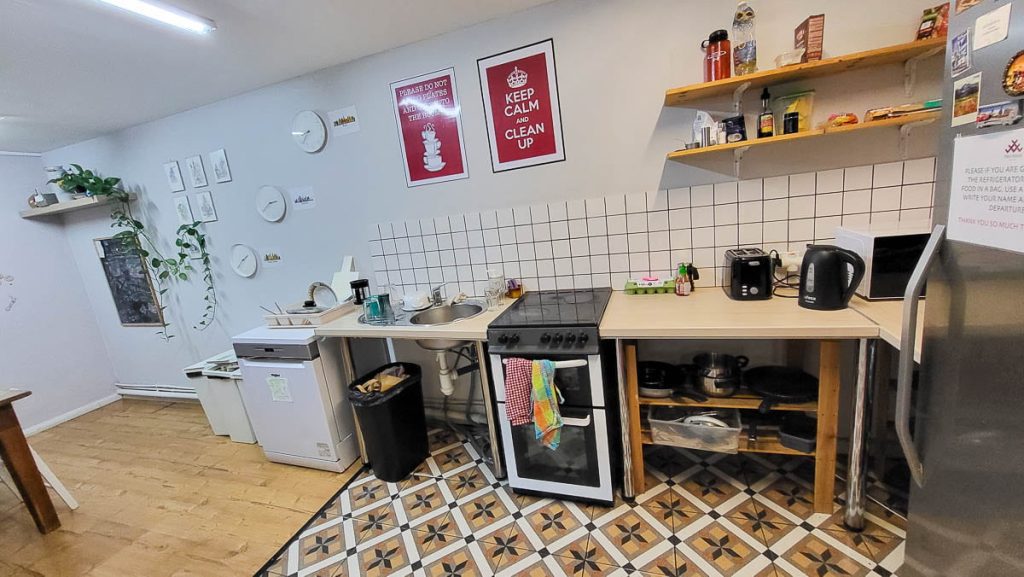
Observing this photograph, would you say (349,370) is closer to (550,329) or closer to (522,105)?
(550,329)

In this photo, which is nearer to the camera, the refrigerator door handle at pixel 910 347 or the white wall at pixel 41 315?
the refrigerator door handle at pixel 910 347

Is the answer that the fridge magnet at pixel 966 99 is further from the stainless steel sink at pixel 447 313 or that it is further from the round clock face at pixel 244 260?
the round clock face at pixel 244 260

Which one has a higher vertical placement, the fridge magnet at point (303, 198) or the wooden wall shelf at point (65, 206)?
the wooden wall shelf at point (65, 206)

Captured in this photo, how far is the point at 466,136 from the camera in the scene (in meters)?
2.20

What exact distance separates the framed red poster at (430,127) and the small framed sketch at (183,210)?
187 cm

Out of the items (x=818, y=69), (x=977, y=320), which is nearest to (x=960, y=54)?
(x=977, y=320)

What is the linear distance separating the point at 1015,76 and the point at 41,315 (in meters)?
5.53

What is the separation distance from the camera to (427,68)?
2174mm

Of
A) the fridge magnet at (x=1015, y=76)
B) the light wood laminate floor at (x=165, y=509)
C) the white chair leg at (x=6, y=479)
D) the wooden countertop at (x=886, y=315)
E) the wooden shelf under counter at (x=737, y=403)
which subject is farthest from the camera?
the white chair leg at (x=6, y=479)

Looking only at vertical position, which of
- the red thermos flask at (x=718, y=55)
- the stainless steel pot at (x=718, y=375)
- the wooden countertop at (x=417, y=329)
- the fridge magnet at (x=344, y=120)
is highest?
the fridge magnet at (x=344, y=120)

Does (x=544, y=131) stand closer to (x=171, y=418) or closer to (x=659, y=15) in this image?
(x=659, y=15)

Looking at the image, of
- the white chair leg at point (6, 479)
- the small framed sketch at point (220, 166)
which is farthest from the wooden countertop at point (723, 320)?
the white chair leg at point (6, 479)

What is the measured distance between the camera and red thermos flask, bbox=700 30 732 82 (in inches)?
63.5

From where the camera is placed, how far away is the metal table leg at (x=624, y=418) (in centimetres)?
161
